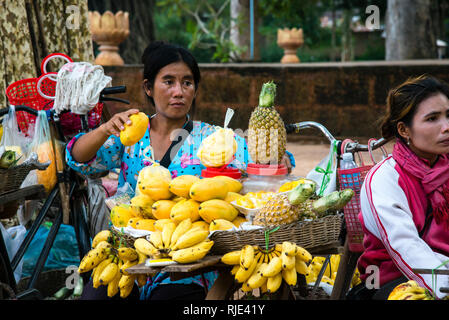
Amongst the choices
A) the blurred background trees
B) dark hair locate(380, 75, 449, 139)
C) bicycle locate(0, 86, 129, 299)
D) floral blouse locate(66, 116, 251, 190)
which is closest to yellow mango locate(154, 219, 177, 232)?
floral blouse locate(66, 116, 251, 190)

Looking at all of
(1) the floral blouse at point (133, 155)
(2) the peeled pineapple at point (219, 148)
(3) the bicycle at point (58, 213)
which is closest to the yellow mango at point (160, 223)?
(2) the peeled pineapple at point (219, 148)

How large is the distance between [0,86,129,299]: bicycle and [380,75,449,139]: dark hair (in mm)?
1491

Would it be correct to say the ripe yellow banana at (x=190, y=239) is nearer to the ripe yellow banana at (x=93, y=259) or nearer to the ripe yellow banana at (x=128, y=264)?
the ripe yellow banana at (x=128, y=264)

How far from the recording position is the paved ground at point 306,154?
557 centimetres

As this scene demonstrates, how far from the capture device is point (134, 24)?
13328 millimetres

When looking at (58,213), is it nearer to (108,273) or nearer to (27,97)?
(27,97)

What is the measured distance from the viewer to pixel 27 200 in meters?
3.39

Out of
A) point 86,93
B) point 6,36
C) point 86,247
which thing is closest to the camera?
point 86,93

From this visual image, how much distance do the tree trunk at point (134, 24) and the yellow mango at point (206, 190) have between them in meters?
11.5

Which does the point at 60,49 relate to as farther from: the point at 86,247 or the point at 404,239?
the point at 404,239

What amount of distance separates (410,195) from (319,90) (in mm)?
4668

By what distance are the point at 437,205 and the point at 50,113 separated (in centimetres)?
209

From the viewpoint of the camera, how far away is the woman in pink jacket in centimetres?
199
